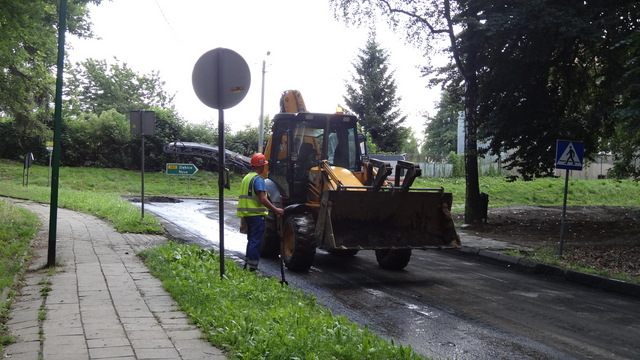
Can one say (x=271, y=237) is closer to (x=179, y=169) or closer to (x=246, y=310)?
(x=246, y=310)

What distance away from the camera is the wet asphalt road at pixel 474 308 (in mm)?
5598

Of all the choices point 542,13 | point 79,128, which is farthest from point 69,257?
point 79,128

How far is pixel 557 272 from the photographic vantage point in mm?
10359

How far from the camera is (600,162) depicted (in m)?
43.6

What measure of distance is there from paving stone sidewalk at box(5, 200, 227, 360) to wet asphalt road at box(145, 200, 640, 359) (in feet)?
6.83

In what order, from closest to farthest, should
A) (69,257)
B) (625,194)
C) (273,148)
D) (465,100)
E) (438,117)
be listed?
(69,257)
(273,148)
(465,100)
(625,194)
(438,117)

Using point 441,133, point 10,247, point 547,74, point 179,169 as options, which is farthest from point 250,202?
point 441,133

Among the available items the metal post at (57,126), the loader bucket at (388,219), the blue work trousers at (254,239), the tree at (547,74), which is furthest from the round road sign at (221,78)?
the tree at (547,74)

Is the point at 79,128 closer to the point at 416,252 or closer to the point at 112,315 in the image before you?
the point at 416,252

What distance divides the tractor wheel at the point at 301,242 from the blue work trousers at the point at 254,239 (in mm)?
955

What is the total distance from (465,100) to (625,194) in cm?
2551

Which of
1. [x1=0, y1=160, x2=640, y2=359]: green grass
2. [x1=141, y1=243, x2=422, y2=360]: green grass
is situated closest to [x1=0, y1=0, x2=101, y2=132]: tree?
[x1=0, y1=160, x2=640, y2=359]: green grass

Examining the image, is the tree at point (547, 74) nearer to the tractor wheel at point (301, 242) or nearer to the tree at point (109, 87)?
the tractor wheel at point (301, 242)

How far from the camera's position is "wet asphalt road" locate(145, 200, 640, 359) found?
5598 millimetres
